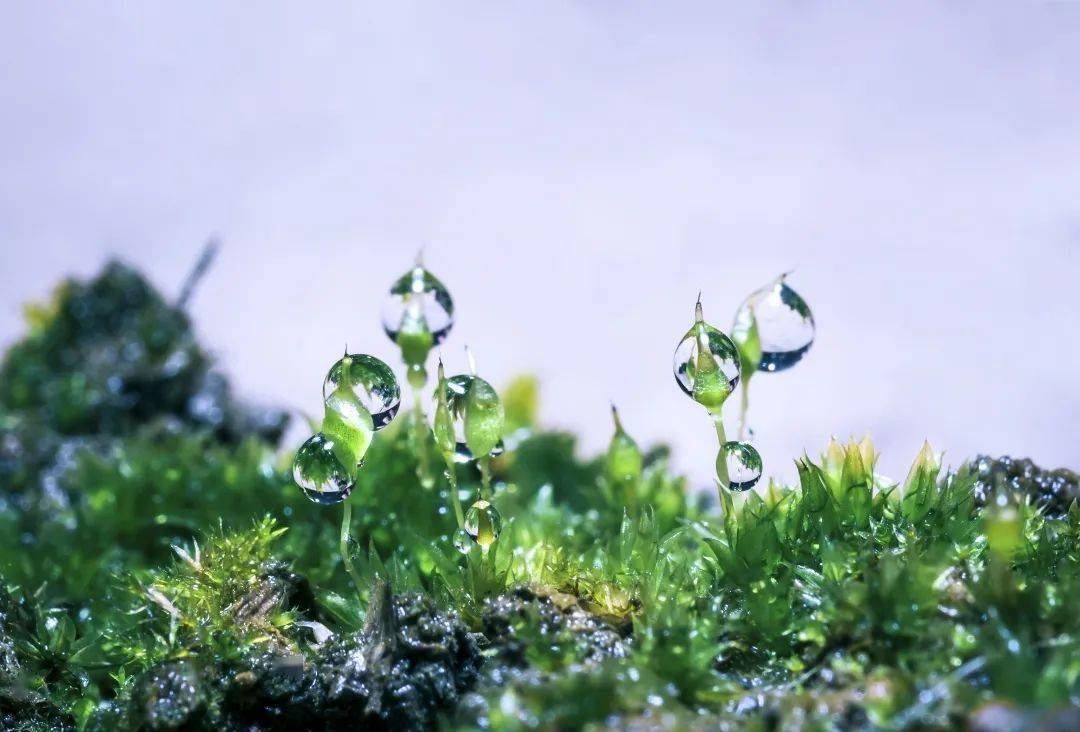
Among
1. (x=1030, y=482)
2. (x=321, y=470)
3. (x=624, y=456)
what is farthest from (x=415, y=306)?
(x=1030, y=482)

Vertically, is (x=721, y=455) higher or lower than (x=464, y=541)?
higher

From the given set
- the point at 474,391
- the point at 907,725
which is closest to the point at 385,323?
the point at 474,391

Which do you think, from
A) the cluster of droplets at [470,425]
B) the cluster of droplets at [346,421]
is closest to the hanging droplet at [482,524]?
the cluster of droplets at [470,425]

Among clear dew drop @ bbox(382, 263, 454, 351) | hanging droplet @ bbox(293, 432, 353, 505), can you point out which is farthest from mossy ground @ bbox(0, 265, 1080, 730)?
clear dew drop @ bbox(382, 263, 454, 351)

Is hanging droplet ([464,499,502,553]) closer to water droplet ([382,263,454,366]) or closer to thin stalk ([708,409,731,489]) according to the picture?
water droplet ([382,263,454,366])

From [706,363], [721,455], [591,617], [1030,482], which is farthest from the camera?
[1030,482]

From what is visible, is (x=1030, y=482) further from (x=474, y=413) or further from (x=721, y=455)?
(x=474, y=413)
